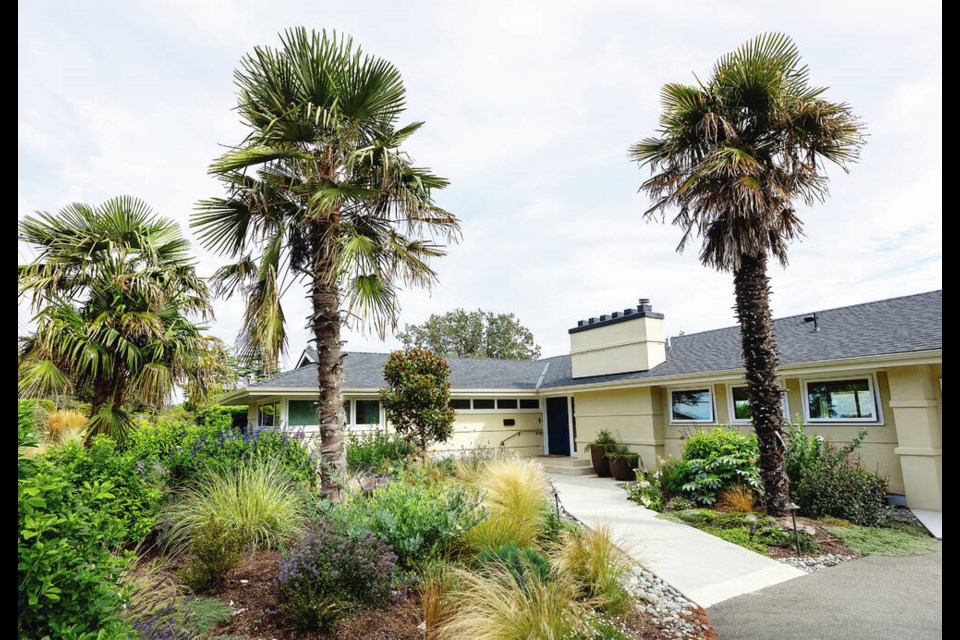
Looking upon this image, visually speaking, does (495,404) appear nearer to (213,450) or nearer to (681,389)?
(681,389)

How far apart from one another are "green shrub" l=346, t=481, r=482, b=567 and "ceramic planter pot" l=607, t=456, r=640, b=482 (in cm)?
959

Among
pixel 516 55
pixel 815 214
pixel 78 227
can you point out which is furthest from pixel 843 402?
pixel 78 227

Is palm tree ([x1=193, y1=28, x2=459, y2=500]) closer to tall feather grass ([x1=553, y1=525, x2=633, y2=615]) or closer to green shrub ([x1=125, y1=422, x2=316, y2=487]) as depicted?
green shrub ([x1=125, y1=422, x2=316, y2=487])

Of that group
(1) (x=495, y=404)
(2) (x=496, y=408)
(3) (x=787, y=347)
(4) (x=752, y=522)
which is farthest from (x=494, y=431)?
(4) (x=752, y=522)

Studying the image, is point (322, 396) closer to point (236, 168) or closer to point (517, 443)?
point (236, 168)

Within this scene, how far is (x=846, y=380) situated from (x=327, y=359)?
1122cm

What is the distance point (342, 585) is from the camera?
14.9ft

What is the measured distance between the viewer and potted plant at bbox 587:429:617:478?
609 inches

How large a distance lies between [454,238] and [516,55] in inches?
141

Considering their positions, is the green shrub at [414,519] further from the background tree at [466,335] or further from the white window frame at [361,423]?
the background tree at [466,335]

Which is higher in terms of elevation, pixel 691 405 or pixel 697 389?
pixel 697 389

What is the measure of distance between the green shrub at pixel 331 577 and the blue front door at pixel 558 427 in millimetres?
14513

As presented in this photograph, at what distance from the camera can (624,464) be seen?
576 inches

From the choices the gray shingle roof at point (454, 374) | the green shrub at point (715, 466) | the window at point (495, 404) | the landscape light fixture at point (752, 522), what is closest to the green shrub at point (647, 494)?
the green shrub at point (715, 466)
